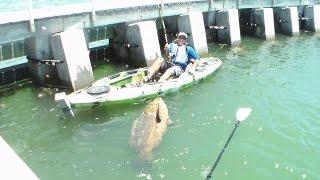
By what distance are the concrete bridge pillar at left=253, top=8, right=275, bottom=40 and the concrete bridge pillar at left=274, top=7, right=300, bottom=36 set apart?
194 cm

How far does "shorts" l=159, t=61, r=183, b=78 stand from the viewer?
15.5m

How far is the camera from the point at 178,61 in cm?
1580

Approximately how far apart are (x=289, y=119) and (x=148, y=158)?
529 cm

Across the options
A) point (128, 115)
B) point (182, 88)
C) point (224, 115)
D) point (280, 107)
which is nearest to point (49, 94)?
point (128, 115)

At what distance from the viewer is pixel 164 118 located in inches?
467

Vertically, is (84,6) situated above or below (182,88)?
above

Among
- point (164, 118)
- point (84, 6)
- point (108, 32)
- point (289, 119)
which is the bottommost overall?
point (289, 119)

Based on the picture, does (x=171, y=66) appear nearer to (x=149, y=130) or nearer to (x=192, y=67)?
(x=192, y=67)

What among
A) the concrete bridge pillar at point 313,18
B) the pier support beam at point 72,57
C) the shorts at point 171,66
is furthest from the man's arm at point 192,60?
the concrete bridge pillar at point 313,18

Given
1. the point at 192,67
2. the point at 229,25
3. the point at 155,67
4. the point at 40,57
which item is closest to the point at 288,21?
the point at 229,25

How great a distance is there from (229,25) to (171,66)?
8199 millimetres

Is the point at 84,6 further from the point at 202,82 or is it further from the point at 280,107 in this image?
the point at 280,107

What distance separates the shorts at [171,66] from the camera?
15.5 meters

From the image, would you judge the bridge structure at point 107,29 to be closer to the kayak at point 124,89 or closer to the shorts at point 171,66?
the kayak at point 124,89
